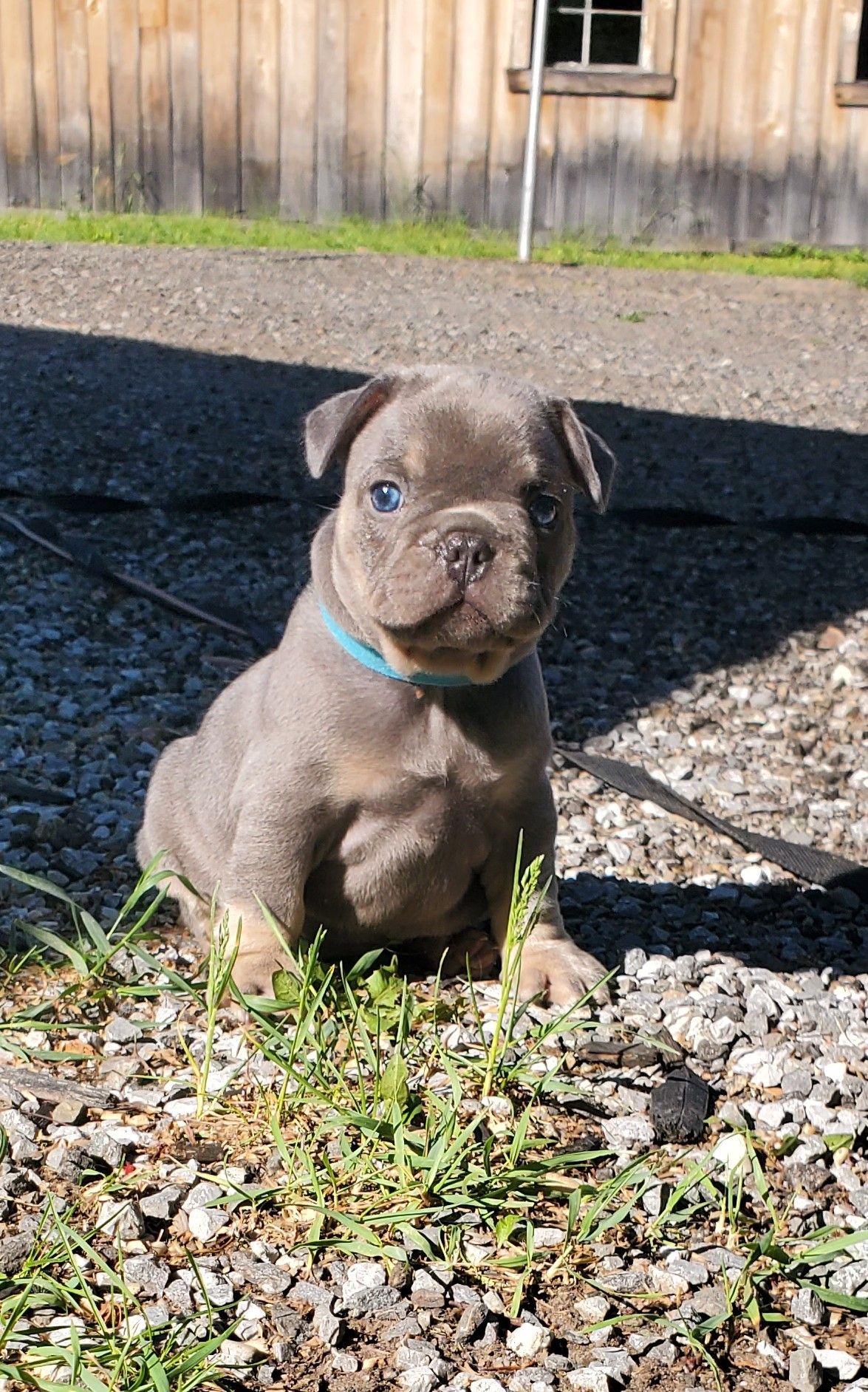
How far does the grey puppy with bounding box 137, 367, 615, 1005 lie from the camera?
126 inches

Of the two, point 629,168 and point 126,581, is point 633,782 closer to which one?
point 126,581

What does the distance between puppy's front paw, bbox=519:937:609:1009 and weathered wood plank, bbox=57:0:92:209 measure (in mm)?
12703

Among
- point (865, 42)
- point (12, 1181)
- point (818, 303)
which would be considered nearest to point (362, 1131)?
point (12, 1181)

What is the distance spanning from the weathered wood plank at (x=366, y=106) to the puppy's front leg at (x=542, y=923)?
480 inches

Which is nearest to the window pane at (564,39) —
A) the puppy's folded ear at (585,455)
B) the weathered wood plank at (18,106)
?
the weathered wood plank at (18,106)

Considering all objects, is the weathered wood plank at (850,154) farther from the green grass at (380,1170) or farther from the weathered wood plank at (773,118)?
the green grass at (380,1170)

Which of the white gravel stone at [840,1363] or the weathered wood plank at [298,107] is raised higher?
the weathered wood plank at [298,107]

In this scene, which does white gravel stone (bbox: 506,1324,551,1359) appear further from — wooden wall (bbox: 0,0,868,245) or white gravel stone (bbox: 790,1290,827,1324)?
wooden wall (bbox: 0,0,868,245)

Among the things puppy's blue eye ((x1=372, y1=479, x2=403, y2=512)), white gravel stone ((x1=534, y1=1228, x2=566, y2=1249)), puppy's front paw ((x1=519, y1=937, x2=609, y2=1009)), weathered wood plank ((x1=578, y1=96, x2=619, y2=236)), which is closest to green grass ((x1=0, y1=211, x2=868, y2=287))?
weathered wood plank ((x1=578, y1=96, x2=619, y2=236))

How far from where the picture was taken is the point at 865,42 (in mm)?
14961

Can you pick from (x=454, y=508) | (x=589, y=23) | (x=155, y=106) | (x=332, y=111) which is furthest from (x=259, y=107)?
(x=454, y=508)

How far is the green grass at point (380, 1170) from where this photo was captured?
2.58 m

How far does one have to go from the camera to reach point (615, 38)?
14.8 metres

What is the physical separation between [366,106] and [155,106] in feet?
6.23
